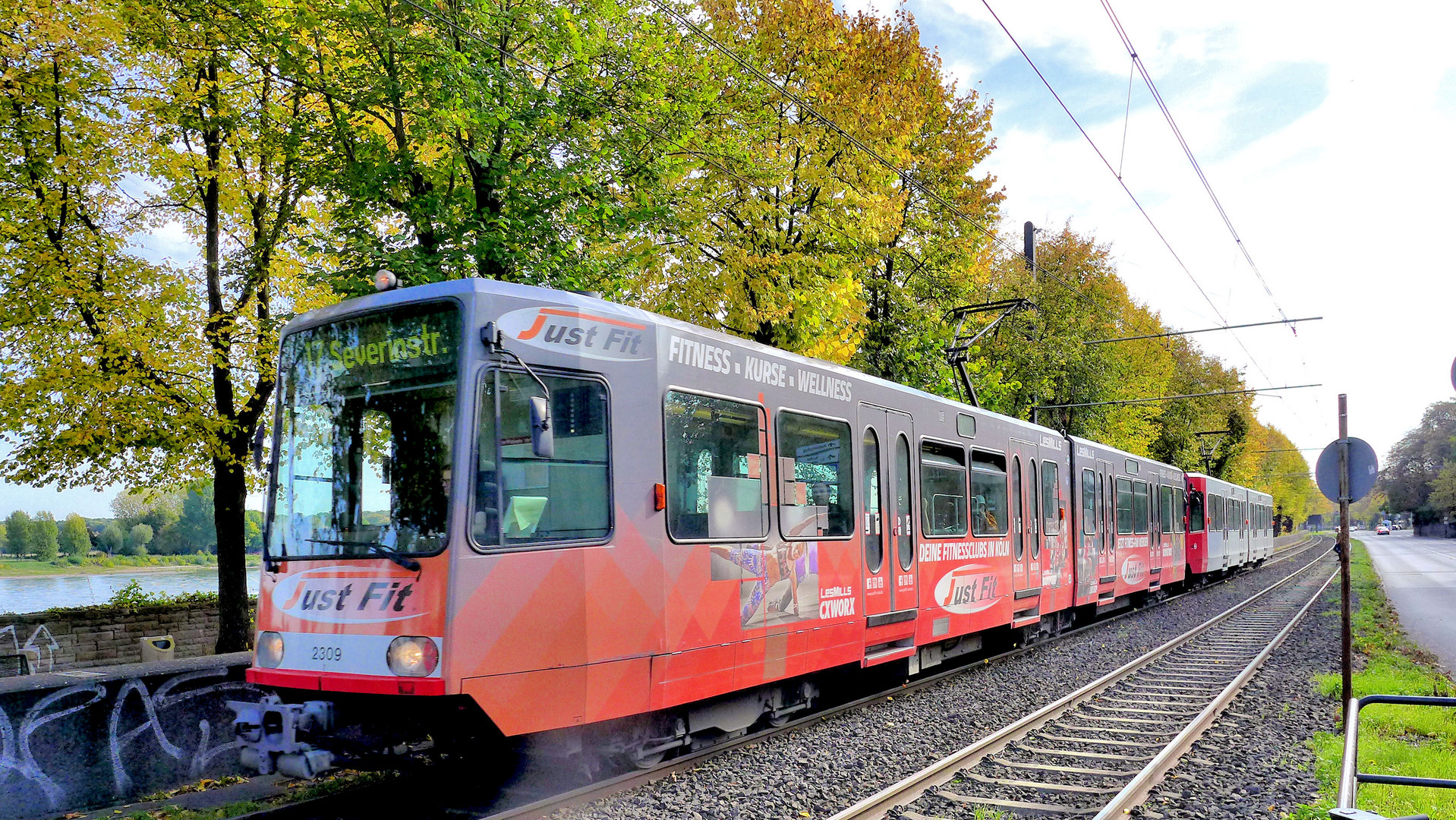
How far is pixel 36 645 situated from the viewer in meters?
13.9

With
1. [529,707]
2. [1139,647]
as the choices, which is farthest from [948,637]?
[529,707]

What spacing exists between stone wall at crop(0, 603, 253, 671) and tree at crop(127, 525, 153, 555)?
34.2 inches

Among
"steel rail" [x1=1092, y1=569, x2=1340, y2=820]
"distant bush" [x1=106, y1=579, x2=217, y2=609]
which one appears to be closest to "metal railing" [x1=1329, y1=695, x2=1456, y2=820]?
"steel rail" [x1=1092, y1=569, x2=1340, y2=820]

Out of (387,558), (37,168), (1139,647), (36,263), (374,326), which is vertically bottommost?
(1139,647)

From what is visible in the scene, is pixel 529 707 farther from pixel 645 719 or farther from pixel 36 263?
pixel 36 263

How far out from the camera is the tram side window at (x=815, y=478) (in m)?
7.99

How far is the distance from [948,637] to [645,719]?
5007 mm

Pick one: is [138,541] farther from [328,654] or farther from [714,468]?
[714,468]

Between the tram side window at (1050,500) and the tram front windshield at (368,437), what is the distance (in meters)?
10.2

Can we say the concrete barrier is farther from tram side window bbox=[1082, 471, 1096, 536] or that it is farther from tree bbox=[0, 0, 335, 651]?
→ tram side window bbox=[1082, 471, 1096, 536]

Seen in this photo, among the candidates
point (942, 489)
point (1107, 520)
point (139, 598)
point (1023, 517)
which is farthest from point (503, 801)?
point (1107, 520)

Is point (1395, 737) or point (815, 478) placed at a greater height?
point (815, 478)

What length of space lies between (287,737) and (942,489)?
7082 mm

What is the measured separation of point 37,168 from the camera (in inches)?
485
